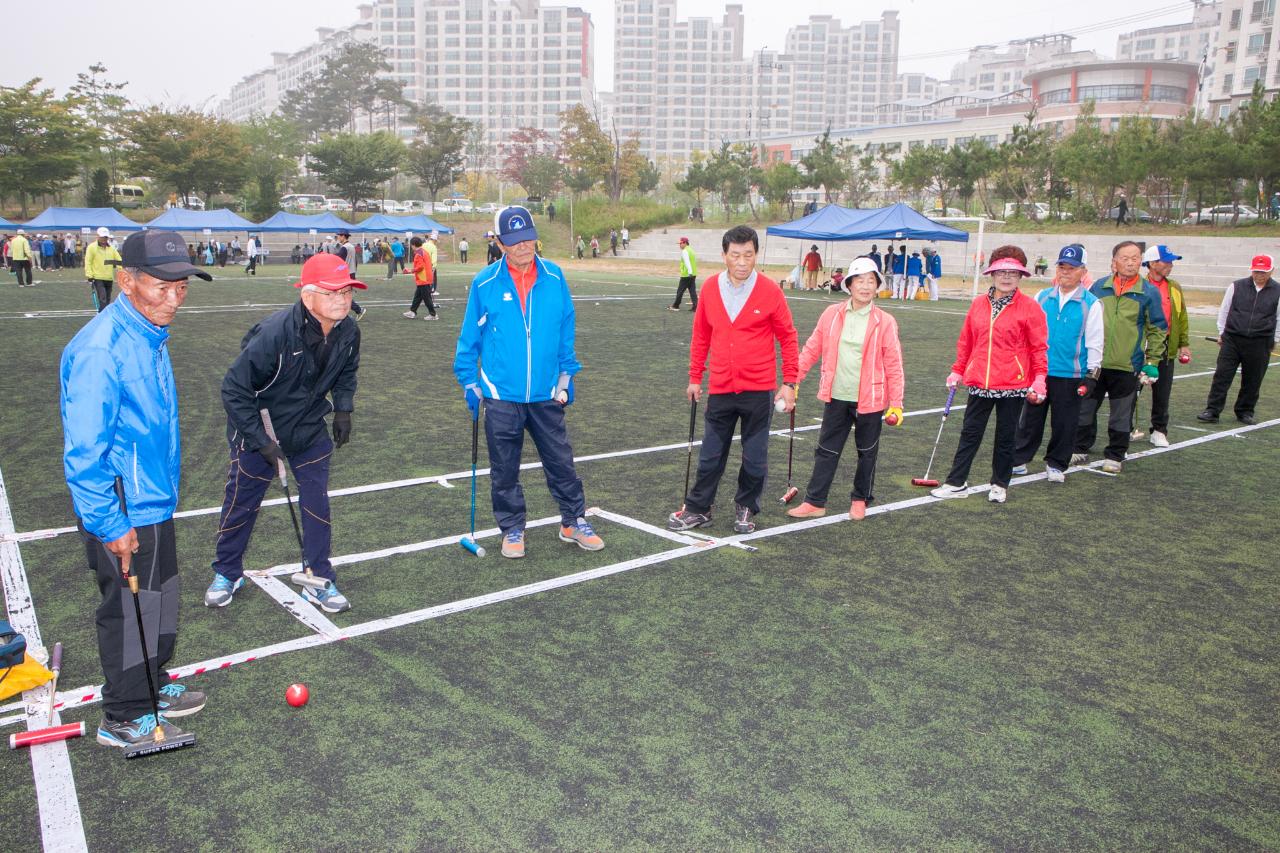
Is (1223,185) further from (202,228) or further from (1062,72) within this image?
(1062,72)

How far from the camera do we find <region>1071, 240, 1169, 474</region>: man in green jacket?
861cm

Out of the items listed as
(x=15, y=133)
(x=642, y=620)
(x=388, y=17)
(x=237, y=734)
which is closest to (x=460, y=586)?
(x=642, y=620)

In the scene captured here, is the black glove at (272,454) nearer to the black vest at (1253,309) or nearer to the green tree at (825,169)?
the black vest at (1253,309)

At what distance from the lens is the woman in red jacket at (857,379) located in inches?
265

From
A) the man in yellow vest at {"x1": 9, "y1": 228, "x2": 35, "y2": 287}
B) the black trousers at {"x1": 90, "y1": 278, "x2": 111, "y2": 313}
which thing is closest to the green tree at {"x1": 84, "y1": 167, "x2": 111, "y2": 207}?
the man in yellow vest at {"x1": 9, "y1": 228, "x2": 35, "y2": 287}

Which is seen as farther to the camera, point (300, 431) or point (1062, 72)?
point (1062, 72)

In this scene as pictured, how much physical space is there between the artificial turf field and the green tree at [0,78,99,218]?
2225 inches

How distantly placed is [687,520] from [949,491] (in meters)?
2.55

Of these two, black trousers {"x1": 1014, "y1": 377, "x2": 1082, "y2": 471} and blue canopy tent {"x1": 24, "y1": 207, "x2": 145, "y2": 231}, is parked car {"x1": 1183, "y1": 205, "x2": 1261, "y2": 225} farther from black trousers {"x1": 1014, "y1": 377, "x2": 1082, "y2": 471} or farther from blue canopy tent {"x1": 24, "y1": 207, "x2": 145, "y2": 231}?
blue canopy tent {"x1": 24, "y1": 207, "x2": 145, "y2": 231}

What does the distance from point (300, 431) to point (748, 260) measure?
124 inches

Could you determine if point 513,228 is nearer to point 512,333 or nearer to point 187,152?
point 512,333

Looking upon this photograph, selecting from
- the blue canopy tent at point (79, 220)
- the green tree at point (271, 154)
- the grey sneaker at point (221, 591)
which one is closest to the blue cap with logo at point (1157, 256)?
the grey sneaker at point (221, 591)

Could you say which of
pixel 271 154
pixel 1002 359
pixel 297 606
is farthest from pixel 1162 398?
pixel 271 154

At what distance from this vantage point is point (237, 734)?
390 cm
